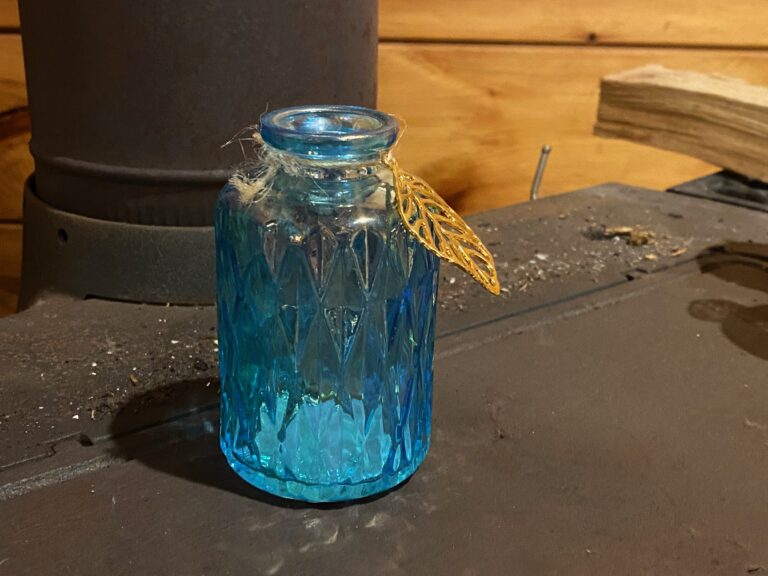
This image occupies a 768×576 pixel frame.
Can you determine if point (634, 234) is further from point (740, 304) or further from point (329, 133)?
point (329, 133)

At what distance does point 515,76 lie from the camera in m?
1.62

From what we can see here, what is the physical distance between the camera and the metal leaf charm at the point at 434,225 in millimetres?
541

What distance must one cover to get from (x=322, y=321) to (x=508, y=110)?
1175mm

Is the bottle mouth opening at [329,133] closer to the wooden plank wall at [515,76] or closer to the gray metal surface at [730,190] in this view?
the gray metal surface at [730,190]

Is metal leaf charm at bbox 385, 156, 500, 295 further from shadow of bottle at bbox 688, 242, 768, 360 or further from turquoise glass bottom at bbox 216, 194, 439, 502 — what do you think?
shadow of bottle at bbox 688, 242, 768, 360

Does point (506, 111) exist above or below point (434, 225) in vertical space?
below

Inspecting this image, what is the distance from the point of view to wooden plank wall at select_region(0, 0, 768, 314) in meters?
1.55

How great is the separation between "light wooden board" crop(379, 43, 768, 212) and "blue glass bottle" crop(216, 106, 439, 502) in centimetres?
105

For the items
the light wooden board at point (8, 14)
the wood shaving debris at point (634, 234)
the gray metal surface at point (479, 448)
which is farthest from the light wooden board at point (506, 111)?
the gray metal surface at point (479, 448)

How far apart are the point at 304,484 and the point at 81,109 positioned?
1.80 feet

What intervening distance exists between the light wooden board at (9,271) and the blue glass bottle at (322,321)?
1.12 meters

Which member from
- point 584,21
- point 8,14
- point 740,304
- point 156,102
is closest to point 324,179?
point 156,102

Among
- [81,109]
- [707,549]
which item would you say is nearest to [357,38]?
[81,109]

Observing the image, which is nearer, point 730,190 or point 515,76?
point 730,190
